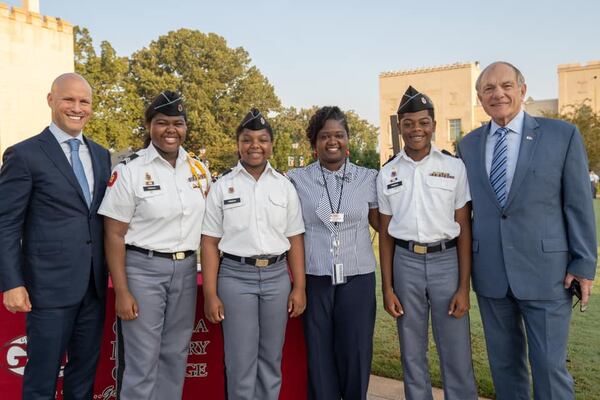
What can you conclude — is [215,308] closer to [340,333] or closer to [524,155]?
[340,333]

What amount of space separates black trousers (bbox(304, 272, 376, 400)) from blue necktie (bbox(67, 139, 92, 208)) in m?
1.40

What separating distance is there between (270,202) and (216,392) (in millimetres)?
1398

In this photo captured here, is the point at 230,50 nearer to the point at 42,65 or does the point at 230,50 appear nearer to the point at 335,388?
the point at 42,65

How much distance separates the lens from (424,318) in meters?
3.30

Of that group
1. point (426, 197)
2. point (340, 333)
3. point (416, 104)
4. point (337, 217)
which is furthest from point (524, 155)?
point (340, 333)

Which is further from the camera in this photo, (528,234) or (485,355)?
(485,355)

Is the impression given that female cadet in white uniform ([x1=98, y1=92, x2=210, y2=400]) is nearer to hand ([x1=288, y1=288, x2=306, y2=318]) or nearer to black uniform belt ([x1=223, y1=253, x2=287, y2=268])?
black uniform belt ([x1=223, y1=253, x2=287, y2=268])

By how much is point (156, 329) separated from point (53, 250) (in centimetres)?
73

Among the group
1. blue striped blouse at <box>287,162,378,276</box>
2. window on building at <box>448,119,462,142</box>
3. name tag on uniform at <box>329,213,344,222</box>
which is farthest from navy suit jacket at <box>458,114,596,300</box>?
window on building at <box>448,119,462,142</box>

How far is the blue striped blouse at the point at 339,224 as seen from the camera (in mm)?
3283

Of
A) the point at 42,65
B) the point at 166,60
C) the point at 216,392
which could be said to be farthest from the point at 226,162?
the point at 216,392

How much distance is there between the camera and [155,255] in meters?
3.08

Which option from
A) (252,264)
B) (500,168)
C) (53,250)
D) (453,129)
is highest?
(453,129)

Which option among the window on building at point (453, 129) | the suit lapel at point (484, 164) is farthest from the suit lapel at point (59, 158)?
the window on building at point (453, 129)
